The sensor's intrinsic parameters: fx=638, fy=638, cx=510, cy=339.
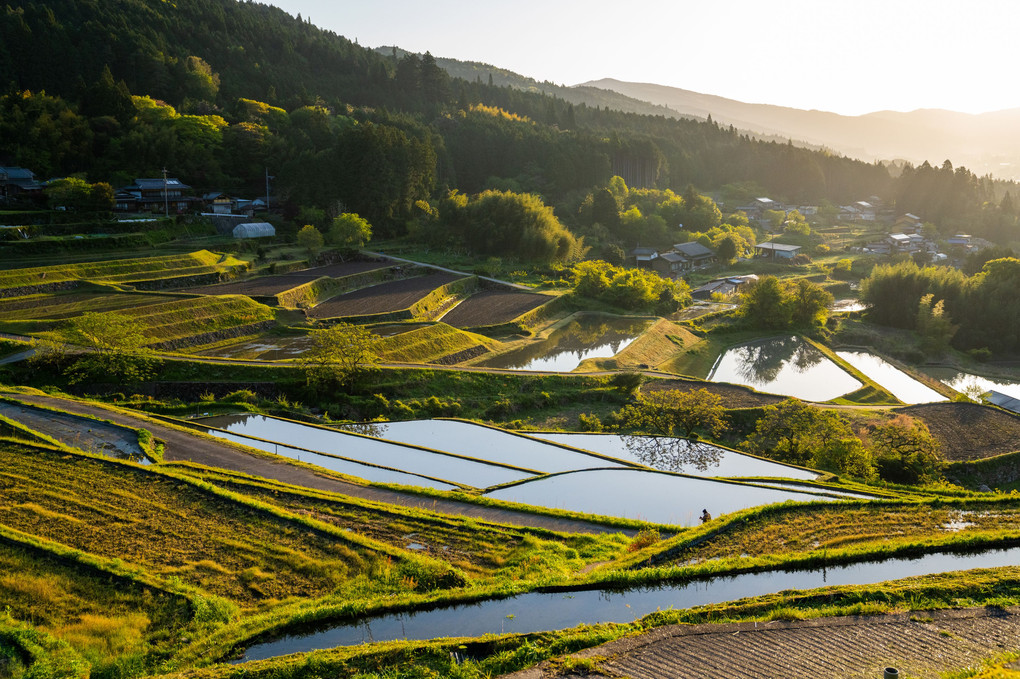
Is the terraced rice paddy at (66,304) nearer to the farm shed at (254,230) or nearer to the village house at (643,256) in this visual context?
the farm shed at (254,230)

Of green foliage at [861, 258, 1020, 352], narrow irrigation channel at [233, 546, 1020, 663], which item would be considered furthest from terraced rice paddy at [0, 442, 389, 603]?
green foliage at [861, 258, 1020, 352]

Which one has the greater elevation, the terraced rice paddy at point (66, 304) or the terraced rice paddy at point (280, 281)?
the terraced rice paddy at point (280, 281)

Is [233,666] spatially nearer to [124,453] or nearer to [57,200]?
[124,453]

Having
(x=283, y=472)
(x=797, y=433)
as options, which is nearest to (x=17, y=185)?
(x=283, y=472)

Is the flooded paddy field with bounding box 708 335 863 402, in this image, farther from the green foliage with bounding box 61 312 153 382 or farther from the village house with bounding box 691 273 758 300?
the green foliage with bounding box 61 312 153 382

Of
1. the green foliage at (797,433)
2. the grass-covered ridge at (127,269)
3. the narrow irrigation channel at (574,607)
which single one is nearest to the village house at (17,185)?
the grass-covered ridge at (127,269)

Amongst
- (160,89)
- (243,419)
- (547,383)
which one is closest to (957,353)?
(547,383)

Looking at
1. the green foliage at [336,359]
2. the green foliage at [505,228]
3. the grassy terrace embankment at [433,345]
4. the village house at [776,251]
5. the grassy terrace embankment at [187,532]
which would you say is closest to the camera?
the grassy terrace embankment at [187,532]

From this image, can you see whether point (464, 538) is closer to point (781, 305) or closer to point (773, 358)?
point (773, 358)
